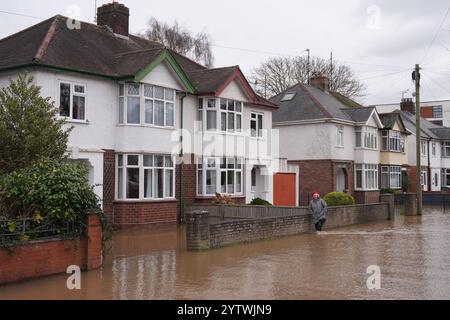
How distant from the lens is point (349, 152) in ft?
120

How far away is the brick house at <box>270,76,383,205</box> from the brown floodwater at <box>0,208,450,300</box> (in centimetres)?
1647

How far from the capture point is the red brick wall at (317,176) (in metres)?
34.3

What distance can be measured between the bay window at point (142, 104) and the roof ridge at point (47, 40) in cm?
305

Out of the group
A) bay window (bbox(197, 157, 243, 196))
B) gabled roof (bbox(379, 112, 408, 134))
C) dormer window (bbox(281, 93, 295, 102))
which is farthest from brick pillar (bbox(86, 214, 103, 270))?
gabled roof (bbox(379, 112, 408, 134))

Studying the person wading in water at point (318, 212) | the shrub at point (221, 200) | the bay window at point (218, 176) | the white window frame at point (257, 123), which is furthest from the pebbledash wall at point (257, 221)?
the white window frame at point (257, 123)

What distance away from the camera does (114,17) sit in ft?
83.5

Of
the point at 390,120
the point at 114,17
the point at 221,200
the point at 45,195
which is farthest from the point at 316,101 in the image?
the point at 45,195

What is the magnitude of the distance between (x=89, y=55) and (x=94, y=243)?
1119 cm

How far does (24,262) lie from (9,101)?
4.35 m

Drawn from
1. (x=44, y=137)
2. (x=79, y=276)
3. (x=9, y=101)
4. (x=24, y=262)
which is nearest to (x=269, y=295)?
(x=79, y=276)

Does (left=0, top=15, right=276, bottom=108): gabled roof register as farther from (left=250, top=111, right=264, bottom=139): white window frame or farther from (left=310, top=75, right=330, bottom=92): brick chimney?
(left=310, top=75, right=330, bottom=92): brick chimney

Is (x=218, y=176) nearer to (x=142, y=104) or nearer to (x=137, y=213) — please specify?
(x=137, y=213)
